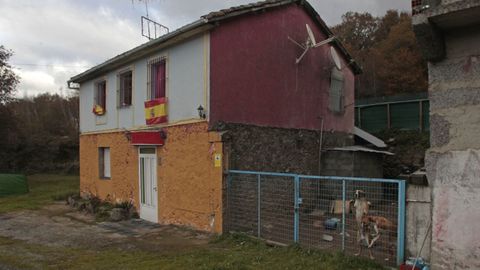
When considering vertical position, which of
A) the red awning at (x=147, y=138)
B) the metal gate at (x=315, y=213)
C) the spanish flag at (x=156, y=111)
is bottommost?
the metal gate at (x=315, y=213)

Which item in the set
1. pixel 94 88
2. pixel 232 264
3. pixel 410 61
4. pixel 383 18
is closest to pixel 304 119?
pixel 232 264

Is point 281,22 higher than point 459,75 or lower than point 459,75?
higher

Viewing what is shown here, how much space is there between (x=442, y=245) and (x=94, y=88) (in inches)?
555

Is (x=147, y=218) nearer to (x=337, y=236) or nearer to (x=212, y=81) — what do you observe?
(x=212, y=81)

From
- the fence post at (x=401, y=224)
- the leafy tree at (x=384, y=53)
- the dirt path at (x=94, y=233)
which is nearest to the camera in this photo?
the fence post at (x=401, y=224)

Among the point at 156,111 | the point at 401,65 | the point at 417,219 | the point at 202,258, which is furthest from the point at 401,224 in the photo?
the point at 401,65

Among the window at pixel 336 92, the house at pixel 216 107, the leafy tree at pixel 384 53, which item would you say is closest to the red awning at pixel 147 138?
the house at pixel 216 107

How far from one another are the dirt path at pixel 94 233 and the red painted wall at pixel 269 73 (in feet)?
9.96

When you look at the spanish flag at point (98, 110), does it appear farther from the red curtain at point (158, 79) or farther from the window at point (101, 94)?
the red curtain at point (158, 79)

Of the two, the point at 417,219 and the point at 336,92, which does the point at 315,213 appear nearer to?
the point at 417,219

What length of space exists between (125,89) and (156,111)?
319 cm

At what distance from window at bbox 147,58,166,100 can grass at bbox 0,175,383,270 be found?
495cm

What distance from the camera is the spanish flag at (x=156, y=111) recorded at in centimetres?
1185

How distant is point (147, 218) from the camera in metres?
12.9
